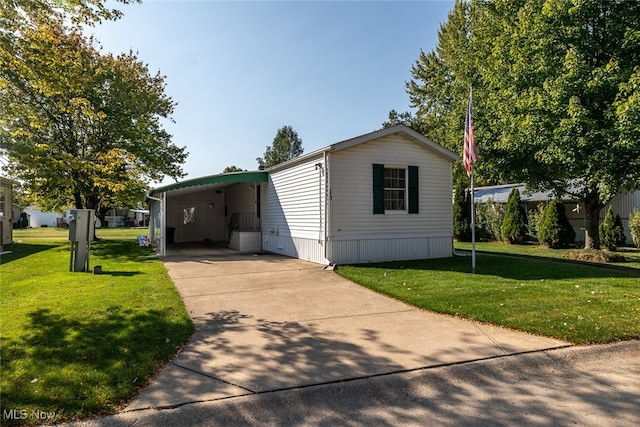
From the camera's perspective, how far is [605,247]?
15.5 meters

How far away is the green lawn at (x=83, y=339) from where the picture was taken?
314cm

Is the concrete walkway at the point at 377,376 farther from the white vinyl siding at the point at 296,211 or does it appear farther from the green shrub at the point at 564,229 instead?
the green shrub at the point at 564,229

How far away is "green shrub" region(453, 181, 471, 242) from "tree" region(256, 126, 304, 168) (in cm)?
3574

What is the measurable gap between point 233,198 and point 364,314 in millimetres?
15016

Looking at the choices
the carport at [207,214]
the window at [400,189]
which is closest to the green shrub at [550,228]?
the window at [400,189]

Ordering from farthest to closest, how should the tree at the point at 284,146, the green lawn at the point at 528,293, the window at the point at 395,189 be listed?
1. the tree at the point at 284,146
2. the window at the point at 395,189
3. the green lawn at the point at 528,293

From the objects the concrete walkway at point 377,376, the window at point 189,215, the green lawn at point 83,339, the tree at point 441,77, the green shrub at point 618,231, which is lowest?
the concrete walkway at point 377,376

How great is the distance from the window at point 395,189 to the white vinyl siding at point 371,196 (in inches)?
11.3

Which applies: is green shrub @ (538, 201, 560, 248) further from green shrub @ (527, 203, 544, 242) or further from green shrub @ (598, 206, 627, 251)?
green shrub @ (598, 206, 627, 251)

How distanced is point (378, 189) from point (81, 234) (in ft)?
26.7

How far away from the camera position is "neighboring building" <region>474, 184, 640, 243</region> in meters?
16.7

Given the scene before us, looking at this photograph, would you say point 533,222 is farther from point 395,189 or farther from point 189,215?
point 189,215

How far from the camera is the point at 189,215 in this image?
2053 cm

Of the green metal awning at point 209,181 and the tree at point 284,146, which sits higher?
the tree at point 284,146
